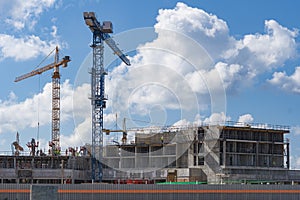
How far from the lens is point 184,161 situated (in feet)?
457

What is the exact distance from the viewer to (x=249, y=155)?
452 feet

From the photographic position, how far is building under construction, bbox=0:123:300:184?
13200 cm

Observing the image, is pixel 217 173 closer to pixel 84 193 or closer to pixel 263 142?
pixel 263 142

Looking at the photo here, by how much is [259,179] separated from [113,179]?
127 ft

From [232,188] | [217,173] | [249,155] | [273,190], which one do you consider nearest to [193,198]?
[232,188]

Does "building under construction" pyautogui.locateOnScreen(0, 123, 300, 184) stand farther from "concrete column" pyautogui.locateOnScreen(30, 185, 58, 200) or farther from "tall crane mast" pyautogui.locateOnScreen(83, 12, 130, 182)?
"concrete column" pyautogui.locateOnScreen(30, 185, 58, 200)

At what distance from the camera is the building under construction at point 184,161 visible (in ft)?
433

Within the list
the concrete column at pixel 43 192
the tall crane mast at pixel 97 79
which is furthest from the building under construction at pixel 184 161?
the concrete column at pixel 43 192

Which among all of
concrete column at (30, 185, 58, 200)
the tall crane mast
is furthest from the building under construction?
concrete column at (30, 185, 58, 200)

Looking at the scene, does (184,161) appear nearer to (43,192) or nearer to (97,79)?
(97,79)

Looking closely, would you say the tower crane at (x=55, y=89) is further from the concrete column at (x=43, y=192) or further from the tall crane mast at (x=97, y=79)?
the concrete column at (x=43, y=192)

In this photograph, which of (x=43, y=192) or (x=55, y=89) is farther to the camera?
(x=55, y=89)

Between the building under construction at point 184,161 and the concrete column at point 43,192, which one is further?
the building under construction at point 184,161

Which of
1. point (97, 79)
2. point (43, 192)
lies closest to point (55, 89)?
point (97, 79)
